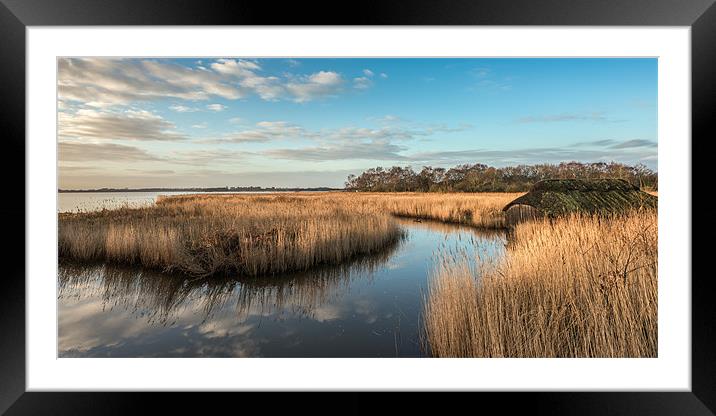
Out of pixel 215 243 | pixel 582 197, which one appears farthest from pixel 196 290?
pixel 582 197

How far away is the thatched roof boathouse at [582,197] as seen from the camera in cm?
681

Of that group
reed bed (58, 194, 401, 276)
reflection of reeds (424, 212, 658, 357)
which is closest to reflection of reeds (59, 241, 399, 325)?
reed bed (58, 194, 401, 276)

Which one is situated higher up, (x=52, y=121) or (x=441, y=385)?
(x=52, y=121)

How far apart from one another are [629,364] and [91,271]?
694 cm

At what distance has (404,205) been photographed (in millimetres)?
15086

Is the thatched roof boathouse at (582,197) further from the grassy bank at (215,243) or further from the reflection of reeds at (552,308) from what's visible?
the reflection of reeds at (552,308)

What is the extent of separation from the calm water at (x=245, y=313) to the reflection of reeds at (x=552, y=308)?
36 cm

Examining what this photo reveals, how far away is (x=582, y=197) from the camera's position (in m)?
7.17

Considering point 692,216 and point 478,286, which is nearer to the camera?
point 692,216

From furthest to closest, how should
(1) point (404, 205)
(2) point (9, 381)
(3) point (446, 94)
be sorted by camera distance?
(1) point (404, 205), (3) point (446, 94), (2) point (9, 381)

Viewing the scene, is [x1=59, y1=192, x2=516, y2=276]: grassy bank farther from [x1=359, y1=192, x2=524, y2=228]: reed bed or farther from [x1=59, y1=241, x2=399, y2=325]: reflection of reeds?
[x1=359, y1=192, x2=524, y2=228]: reed bed

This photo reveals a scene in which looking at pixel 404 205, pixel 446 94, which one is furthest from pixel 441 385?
pixel 404 205
